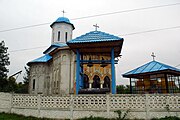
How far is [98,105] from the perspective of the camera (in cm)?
902

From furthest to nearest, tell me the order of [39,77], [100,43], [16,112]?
[39,77], [100,43], [16,112]

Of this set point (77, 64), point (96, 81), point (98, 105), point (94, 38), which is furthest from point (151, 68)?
point (96, 81)

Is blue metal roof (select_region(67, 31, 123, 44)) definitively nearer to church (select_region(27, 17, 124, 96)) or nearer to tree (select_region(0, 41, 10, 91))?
church (select_region(27, 17, 124, 96))

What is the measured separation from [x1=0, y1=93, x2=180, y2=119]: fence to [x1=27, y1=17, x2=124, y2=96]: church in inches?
34.5

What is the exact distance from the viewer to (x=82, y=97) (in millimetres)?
9328

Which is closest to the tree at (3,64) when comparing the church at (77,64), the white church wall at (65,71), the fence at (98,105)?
the church at (77,64)

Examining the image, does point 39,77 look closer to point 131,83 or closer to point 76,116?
point 131,83

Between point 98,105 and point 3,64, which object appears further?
point 3,64

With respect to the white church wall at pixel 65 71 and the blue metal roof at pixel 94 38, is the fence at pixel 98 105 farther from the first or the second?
the white church wall at pixel 65 71

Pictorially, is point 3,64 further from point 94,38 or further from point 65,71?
point 94,38

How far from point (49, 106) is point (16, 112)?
2.19 meters

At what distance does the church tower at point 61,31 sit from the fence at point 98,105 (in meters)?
19.0

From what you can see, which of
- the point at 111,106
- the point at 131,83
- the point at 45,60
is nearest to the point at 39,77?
the point at 45,60

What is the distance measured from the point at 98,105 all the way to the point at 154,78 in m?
7.23
